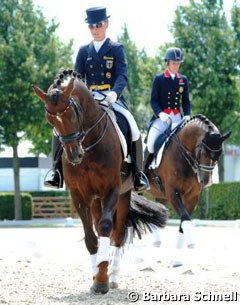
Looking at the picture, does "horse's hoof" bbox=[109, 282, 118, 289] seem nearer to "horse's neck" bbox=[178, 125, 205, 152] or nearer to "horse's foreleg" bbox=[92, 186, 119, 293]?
"horse's foreleg" bbox=[92, 186, 119, 293]

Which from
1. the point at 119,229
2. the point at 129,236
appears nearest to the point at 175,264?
the point at 129,236

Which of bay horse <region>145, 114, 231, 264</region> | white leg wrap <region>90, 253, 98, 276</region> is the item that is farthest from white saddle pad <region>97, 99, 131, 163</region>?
bay horse <region>145, 114, 231, 264</region>

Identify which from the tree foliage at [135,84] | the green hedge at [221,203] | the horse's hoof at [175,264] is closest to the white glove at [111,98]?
the horse's hoof at [175,264]

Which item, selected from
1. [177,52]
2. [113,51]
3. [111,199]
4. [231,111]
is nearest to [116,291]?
[111,199]

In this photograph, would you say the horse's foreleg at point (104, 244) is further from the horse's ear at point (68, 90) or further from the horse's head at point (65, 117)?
the horse's ear at point (68, 90)

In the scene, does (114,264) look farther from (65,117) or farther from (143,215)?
(65,117)

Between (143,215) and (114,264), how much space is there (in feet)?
4.48

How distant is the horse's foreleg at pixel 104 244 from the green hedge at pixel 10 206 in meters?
24.9

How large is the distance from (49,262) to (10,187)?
120 ft

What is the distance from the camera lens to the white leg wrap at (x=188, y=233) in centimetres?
1173

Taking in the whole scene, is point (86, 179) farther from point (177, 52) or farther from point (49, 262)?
point (177, 52)

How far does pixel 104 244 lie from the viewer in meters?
8.18

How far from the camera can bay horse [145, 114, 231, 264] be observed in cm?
1212

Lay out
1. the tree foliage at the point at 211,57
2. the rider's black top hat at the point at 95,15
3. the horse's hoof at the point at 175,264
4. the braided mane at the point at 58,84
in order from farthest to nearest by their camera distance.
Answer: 1. the tree foliage at the point at 211,57
2. the horse's hoof at the point at 175,264
3. the rider's black top hat at the point at 95,15
4. the braided mane at the point at 58,84
